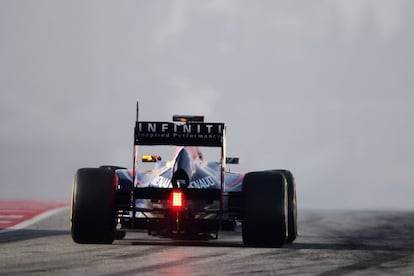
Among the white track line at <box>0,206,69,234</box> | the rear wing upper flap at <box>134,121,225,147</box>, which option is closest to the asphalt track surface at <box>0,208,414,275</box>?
the white track line at <box>0,206,69,234</box>

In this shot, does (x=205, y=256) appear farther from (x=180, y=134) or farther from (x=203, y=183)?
(x=180, y=134)

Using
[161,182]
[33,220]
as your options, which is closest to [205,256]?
[161,182]

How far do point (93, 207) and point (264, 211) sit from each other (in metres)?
2.51

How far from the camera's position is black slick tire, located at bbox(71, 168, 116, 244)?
603 inches

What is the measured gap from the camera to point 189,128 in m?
16.0

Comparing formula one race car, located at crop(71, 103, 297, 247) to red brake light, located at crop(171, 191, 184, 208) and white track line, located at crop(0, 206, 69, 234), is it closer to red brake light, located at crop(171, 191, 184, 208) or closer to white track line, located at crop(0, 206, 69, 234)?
red brake light, located at crop(171, 191, 184, 208)

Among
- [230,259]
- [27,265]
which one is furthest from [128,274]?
[230,259]

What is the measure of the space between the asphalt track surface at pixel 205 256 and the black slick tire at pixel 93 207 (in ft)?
0.71

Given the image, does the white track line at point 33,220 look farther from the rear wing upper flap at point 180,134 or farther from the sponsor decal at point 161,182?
the rear wing upper flap at point 180,134

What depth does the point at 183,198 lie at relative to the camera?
1561 centimetres

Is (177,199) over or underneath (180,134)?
underneath

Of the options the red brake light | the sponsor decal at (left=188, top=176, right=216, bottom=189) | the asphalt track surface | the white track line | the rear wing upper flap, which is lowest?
the asphalt track surface

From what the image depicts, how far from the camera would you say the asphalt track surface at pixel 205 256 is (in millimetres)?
11781

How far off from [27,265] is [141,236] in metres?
7.39
